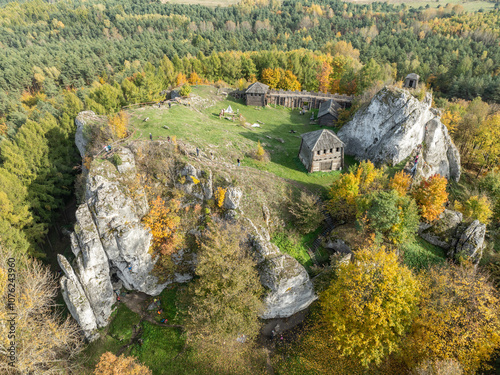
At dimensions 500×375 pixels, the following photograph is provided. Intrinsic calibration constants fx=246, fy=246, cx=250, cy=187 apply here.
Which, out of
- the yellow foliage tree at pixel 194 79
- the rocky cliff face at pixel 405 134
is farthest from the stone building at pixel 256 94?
the rocky cliff face at pixel 405 134

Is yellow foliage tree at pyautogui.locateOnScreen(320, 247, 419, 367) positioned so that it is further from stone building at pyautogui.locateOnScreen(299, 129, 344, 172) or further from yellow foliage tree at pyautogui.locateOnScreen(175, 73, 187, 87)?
yellow foliage tree at pyautogui.locateOnScreen(175, 73, 187, 87)

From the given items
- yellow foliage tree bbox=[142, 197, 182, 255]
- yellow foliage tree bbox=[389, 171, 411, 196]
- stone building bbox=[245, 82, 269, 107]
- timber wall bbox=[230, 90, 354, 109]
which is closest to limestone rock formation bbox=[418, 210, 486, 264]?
yellow foliage tree bbox=[389, 171, 411, 196]

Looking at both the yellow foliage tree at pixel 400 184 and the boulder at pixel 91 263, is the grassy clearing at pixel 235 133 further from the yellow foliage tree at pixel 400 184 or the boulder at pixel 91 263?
the boulder at pixel 91 263

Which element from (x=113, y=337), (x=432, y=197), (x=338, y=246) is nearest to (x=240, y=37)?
(x=432, y=197)

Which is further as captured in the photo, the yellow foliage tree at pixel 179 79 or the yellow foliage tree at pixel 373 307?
the yellow foliage tree at pixel 179 79

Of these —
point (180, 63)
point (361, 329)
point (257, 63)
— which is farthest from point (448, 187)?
point (180, 63)

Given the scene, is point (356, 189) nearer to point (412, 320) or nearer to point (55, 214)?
point (412, 320)

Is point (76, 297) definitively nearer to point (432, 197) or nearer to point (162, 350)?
point (162, 350)
